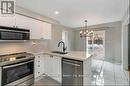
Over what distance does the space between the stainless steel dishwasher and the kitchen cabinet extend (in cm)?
22

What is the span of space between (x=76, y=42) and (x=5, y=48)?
6.03 m

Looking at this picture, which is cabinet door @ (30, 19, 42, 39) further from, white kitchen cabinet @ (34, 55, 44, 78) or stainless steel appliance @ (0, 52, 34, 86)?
stainless steel appliance @ (0, 52, 34, 86)

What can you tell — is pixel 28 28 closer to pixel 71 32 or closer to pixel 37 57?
pixel 37 57

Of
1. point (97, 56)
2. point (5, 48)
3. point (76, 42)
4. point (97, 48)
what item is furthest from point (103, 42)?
point (5, 48)

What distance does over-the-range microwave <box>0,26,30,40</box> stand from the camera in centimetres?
242

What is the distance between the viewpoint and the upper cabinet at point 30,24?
106 inches

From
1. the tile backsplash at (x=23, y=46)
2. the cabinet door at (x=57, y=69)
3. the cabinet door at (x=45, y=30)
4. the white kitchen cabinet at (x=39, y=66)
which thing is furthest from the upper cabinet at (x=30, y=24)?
the cabinet door at (x=57, y=69)

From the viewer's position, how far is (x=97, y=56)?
704cm

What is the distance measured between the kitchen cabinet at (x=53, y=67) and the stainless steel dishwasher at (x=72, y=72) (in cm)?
22

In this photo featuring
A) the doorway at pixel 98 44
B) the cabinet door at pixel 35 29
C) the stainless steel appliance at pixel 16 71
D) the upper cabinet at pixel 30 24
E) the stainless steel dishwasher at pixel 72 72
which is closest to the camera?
the stainless steel appliance at pixel 16 71

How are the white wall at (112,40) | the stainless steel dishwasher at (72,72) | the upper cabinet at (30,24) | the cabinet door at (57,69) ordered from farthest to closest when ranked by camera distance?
the white wall at (112,40)
the cabinet door at (57,69)
the upper cabinet at (30,24)
the stainless steel dishwasher at (72,72)

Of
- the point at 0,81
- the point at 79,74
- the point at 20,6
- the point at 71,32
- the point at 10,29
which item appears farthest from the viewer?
the point at 71,32

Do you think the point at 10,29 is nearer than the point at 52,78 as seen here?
Yes

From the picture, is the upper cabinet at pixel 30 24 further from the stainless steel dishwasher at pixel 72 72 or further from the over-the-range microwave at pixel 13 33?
the stainless steel dishwasher at pixel 72 72
